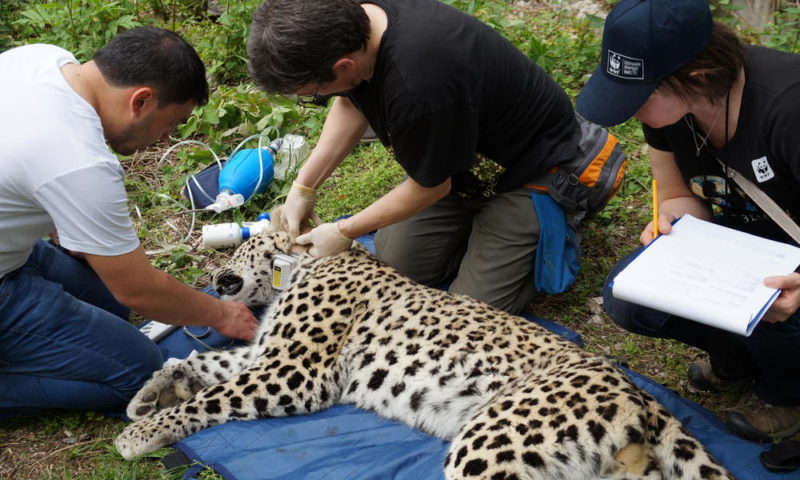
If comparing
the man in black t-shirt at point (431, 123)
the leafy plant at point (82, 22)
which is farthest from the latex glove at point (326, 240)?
the leafy plant at point (82, 22)

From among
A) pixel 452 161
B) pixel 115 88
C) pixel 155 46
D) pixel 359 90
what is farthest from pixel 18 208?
pixel 452 161

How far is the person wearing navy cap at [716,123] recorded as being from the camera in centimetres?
321

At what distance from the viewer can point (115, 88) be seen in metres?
3.51

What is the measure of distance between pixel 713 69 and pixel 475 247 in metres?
2.35

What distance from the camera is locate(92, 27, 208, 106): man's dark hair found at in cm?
349

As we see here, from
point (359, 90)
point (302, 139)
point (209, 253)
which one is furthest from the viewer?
point (302, 139)

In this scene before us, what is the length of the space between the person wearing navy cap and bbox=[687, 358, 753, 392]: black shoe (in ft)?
0.90

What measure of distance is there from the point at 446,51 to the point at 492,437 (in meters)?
2.01

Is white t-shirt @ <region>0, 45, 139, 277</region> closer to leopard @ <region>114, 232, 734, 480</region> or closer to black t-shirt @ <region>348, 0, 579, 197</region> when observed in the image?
leopard @ <region>114, 232, 734, 480</region>

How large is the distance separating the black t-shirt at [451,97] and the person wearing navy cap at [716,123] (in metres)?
0.73

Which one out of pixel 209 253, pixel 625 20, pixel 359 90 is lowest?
pixel 209 253

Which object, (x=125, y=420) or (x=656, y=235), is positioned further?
(x=125, y=420)

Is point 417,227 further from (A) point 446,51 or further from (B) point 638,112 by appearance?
(B) point 638,112

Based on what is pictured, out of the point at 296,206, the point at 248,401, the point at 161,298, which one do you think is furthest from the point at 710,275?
the point at 296,206
